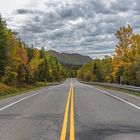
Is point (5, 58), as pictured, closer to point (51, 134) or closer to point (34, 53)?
point (34, 53)

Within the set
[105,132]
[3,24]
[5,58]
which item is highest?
[3,24]

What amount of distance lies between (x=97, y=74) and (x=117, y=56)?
68.8 meters

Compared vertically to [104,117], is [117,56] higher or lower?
higher

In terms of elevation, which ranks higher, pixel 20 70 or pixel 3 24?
pixel 3 24

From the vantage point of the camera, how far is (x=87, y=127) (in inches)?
432

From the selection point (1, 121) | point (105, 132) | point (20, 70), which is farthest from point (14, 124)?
point (20, 70)

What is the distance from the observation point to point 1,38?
201 ft

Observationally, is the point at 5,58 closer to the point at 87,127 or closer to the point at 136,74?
the point at 136,74

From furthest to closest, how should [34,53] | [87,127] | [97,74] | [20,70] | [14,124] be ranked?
[97,74] < [34,53] < [20,70] < [14,124] < [87,127]

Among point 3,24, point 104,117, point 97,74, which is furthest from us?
point 97,74

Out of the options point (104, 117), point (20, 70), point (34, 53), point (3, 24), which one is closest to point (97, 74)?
point (34, 53)

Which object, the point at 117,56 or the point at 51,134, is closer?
the point at 51,134

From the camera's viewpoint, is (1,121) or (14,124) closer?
(14,124)

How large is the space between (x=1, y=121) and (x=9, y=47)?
172 feet
